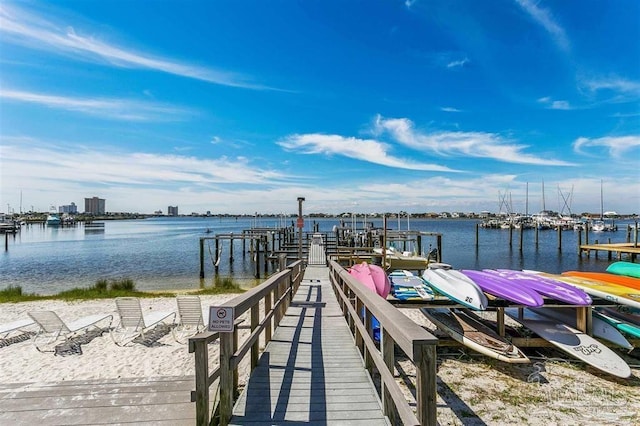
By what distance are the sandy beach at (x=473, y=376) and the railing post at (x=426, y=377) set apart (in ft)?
9.48

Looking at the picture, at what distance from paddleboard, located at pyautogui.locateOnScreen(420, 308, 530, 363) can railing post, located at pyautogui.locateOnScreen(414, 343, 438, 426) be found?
473 cm

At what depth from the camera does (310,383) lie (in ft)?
12.3

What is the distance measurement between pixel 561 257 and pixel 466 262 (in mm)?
9616

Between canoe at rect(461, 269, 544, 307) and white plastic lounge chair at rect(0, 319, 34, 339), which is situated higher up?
canoe at rect(461, 269, 544, 307)

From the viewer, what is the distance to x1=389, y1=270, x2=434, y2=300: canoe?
7.42m

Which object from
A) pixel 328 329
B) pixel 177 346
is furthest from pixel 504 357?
pixel 177 346

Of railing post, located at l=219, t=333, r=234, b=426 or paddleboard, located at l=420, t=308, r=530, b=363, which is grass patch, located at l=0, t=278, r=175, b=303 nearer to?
paddleboard, located at l=420, t=308, r=530, b=363

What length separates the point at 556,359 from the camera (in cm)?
683

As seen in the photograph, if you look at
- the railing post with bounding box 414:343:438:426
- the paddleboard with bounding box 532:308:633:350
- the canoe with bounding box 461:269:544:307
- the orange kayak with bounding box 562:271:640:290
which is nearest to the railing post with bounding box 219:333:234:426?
the railing post with bounding box 414:343:438:426

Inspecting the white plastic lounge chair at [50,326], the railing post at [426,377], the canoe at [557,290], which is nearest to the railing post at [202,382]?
the railing post at [426,377]

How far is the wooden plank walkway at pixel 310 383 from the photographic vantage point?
3.09m

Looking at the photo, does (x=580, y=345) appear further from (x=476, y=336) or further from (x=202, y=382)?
(x=202, y=382)

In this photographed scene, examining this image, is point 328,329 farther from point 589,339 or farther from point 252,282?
point 252,282

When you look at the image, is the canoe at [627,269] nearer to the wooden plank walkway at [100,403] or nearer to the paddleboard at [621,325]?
the paddleboard at [621,325]
